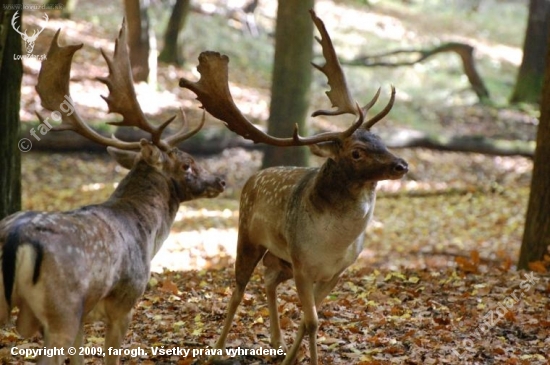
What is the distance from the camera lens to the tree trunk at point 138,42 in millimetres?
21609

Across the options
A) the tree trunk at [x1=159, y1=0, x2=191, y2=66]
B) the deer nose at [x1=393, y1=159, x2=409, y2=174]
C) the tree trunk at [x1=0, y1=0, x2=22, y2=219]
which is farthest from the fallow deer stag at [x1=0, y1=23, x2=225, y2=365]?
the tree trunk at [x1=159, y1=0, x2=191, y2=66]

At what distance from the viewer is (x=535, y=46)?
24.2 m

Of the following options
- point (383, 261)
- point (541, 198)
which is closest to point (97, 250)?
point (541, 198)

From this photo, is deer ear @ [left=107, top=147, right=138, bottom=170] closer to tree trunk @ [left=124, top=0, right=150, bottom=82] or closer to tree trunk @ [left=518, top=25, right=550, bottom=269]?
tree trunk @ [left=518, top=25, right=550, bottom=269]

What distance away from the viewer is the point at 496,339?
23.8 feet

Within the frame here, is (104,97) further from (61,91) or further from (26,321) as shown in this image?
(26,321)

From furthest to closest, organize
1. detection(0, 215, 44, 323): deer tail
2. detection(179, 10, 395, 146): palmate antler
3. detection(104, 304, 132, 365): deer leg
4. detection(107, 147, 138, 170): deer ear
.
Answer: detection(107, 147, 138, 170): deer ear < detection(179, 10, 395, 146): palmate antler < detection(104, 304, 132, 365): deer leg < detection(0, 215, 44, 323): deer tail

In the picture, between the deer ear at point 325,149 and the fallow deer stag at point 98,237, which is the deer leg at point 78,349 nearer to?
the fallow deer stag at point 98,237

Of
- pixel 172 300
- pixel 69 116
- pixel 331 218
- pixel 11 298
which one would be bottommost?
pixel 172 300

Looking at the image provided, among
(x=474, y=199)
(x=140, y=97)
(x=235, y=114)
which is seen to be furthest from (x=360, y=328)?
(x=140, y=97)

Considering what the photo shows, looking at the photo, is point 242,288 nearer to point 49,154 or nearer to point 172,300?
point 172,300

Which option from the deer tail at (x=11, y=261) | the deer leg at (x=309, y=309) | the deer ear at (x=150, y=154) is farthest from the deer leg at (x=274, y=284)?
the deer tail at (x=11, y=261)

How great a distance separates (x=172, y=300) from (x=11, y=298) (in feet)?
12.0

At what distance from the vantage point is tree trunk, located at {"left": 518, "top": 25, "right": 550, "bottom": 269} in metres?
9.60
